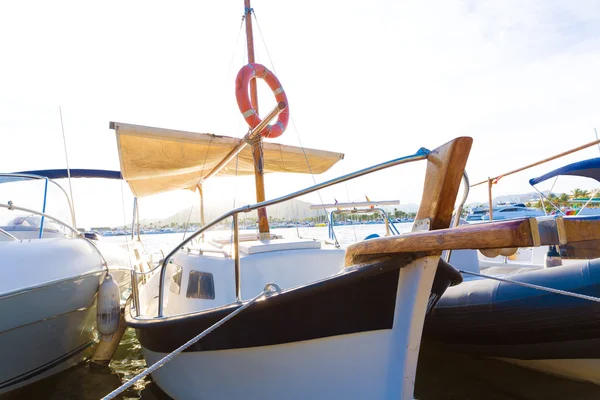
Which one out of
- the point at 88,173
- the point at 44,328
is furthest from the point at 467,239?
the point at 88,173

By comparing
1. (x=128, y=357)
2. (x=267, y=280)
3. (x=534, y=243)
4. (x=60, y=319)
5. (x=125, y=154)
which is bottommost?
(x=128, y=357)

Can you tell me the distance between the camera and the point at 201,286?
14.8 feet

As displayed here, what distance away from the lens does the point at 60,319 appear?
5125 millimetres

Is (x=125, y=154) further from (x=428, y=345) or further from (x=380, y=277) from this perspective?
(x=428, y=345)

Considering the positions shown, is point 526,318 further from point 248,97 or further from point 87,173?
point 87,173

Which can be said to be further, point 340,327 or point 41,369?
point 41,369

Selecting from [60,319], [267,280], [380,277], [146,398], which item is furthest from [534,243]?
[60,319]

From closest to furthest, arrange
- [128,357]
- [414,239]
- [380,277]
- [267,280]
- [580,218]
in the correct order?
[580,218], [414,239], [380,277], [267,280], [128,357]

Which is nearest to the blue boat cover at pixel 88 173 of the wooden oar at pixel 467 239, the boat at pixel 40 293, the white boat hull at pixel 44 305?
the boat at pixel 40 293

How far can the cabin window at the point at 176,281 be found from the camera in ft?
16.6

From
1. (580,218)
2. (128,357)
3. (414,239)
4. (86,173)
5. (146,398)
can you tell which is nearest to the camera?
(580,218)

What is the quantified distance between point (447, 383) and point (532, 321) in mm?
1469

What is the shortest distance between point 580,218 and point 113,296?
6.06 meters

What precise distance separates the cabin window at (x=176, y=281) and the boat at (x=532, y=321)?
373 cm
